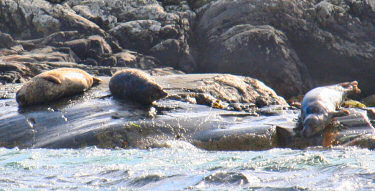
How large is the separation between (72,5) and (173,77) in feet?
22.6

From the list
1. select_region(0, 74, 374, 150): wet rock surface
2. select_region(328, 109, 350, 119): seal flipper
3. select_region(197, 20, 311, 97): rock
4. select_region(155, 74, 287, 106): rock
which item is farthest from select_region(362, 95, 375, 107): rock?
select_region(328, 109, 350, 119): seal flipper

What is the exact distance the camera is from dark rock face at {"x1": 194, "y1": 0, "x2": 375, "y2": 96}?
49.8 feet

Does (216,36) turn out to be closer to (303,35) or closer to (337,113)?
(303,35)

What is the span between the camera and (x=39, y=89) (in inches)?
335

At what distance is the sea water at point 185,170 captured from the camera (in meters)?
4.51

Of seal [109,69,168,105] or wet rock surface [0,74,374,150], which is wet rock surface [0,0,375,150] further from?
wet rock surface [0,74,374,150]

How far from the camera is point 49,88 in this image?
337 inches

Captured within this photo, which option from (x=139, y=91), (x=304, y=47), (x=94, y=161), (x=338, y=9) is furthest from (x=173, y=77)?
(x=338, y=9)

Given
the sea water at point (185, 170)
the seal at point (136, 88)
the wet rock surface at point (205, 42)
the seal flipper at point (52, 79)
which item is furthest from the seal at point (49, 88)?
the sea water at point (185, 170)

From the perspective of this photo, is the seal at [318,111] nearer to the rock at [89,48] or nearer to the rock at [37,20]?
the rock at [89,48]

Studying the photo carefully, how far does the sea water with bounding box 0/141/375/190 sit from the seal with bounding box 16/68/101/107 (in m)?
1.86

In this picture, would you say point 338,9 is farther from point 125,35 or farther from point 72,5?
point 72,5

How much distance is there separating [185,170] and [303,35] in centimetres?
1127

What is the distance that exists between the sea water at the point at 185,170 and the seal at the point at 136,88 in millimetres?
1823
